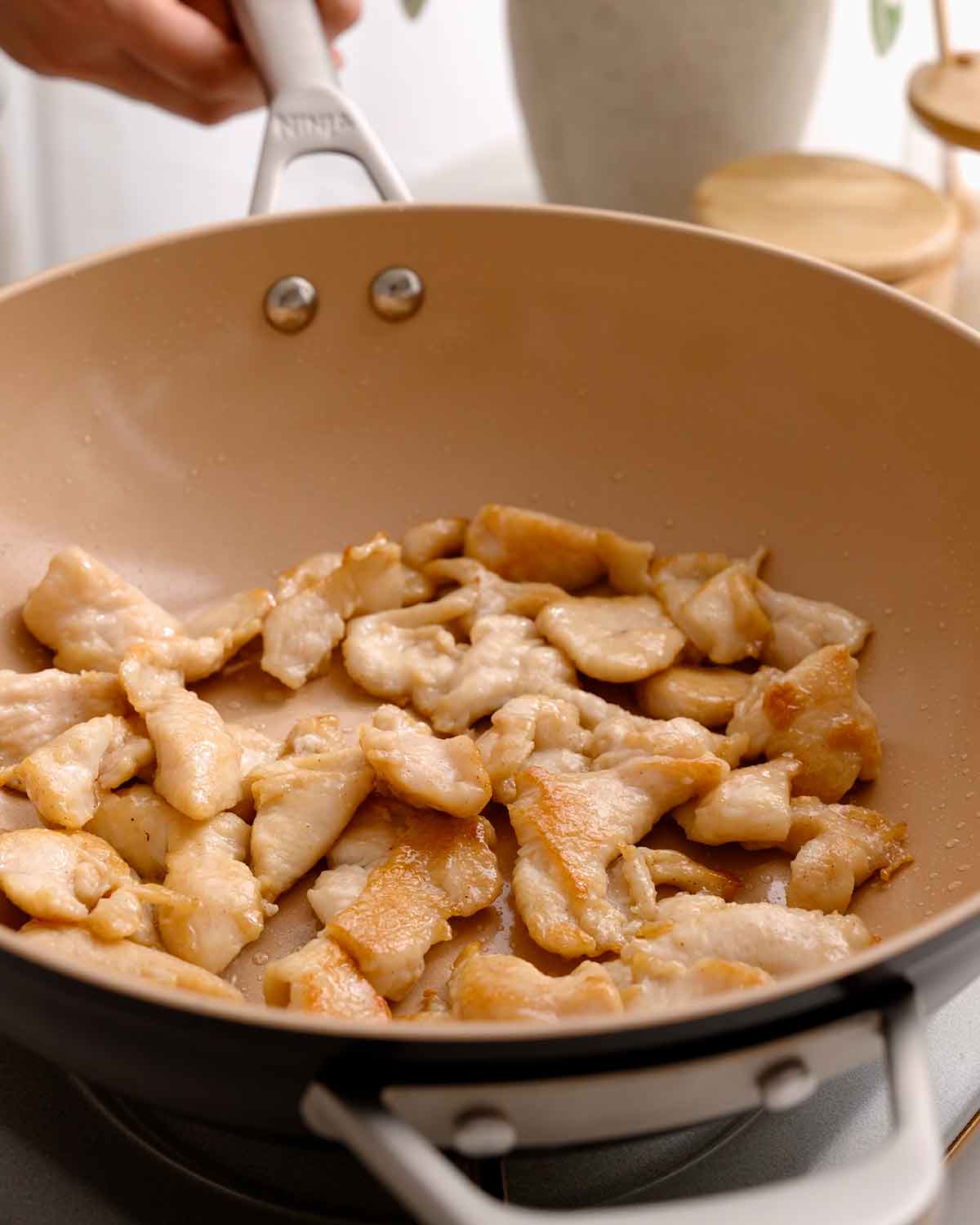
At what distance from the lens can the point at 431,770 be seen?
3.36 ft

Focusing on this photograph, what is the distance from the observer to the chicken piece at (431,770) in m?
1.01

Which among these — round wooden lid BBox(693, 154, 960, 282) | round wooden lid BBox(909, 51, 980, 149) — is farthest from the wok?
round wooden lid BBox(909, 51, 980, 149)

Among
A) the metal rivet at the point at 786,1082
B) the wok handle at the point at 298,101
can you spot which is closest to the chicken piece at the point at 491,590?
Result: the wok handle at the point at 298,101

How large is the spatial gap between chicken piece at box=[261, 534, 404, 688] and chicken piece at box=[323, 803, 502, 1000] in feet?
0.56

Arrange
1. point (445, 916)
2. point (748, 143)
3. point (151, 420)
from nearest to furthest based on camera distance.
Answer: point (445, 916) → point (151, 420) → point (748, 143)

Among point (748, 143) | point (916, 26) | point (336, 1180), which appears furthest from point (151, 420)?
point (916, 26)

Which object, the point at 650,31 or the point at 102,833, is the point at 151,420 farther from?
the point at 650,31

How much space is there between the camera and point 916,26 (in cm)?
258

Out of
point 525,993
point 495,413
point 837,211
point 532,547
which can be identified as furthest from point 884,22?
point 525,993

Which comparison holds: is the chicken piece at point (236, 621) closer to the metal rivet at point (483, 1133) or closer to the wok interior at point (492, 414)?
the wok interior at point (492, 414)

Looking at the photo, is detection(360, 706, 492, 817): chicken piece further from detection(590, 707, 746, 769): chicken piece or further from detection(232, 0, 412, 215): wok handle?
detection(232, 0, 412, 215): wok handle

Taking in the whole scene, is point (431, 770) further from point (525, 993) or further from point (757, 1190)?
point (757, 1190)

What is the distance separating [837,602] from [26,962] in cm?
76

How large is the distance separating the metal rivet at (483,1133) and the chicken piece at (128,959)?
0.28m
